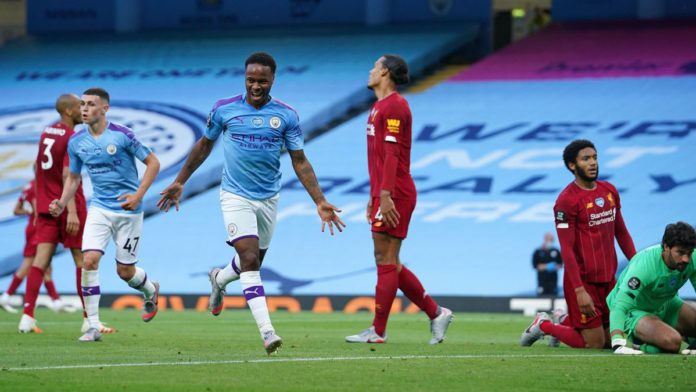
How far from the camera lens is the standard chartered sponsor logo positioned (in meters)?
11.4

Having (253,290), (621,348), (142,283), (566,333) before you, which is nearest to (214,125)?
(253,290)

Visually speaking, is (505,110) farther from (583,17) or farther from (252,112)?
(252,112)

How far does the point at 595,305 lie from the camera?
11430mm

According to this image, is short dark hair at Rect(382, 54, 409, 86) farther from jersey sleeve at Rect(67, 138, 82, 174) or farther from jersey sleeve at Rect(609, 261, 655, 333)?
jersey sleeve at Rect(67, 138, 82, 174)

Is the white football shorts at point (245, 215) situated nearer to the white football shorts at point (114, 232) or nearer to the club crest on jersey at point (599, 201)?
the white football shorts at point (114, 232)

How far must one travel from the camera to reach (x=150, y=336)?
12711mm

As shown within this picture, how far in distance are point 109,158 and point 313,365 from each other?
3997 millimetres

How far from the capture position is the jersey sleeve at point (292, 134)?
10.4 metres

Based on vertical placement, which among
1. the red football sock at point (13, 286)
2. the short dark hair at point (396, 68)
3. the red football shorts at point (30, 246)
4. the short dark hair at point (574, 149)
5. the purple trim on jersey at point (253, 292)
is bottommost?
the red football sock at point (13, 286)

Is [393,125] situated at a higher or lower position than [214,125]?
lower

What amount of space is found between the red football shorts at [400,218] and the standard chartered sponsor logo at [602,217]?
62.2 inches

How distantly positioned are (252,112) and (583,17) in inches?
1036

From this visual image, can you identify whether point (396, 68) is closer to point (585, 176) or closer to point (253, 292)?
point (585, 176)

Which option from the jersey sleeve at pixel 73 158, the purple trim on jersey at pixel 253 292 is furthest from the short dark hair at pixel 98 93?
the purple trim on jersey at pixel 253 292
